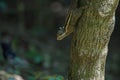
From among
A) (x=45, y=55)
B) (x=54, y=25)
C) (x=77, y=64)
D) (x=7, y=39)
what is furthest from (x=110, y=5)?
(x=54, y=25)

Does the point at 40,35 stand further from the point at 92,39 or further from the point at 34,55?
the point at 92,39

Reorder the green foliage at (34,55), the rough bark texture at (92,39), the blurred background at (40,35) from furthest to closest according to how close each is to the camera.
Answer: the blurred background at (40,35) < the green foliage at (34,55) < the rough bark texture at (92,39)

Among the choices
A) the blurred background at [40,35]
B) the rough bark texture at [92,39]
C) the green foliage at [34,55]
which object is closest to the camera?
the rough bark texture at [92,39]

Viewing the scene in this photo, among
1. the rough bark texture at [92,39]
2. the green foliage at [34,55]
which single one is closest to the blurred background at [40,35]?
the green foliage at [34,55]

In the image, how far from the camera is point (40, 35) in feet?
26.6

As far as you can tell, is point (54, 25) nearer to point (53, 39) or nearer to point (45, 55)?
point (53, 39)

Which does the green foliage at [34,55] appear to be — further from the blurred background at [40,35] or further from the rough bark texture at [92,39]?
the rough bark texture at [92,39]

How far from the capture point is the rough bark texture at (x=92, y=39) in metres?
2.72

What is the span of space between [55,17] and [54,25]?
0.22 meters

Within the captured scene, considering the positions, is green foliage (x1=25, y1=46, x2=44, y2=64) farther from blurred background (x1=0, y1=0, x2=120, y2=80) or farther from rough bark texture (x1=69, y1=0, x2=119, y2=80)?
rough bark texture (x1=69, y1=0, x2=119, y2=80)

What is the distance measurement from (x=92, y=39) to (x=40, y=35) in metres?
5.34

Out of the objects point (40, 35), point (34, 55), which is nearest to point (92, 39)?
point (34, 55)

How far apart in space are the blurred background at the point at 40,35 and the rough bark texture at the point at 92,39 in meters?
3.27

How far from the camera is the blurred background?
6.86 metres
